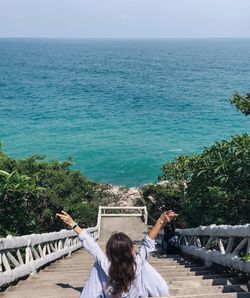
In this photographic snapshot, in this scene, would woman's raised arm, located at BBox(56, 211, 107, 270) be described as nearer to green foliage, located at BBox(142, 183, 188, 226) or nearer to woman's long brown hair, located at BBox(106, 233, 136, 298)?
woman's long brown hair, located at BBox(106, 233, 136, 298)

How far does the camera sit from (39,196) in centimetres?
1650

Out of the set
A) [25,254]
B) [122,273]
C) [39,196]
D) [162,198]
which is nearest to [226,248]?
[25,254]

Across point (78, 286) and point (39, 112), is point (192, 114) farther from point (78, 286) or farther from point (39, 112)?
point (78, 286)

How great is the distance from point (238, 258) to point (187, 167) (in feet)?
48.4

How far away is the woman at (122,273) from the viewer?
4293 millimetres

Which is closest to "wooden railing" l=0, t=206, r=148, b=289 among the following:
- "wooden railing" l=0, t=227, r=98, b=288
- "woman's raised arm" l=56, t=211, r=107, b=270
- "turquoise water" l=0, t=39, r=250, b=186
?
"wooden railing" l=0, t=227, r=98, b=288

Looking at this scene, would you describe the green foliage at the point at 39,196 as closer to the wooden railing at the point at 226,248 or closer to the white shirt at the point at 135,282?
the wooden railing at the point at 226,248

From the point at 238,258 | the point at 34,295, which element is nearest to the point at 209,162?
the point at 238,258

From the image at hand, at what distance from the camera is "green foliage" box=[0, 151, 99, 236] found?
11.4 m

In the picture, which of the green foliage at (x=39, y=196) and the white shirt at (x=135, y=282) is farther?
the green foliage at (x=39, y=196)

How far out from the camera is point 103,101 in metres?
83.9

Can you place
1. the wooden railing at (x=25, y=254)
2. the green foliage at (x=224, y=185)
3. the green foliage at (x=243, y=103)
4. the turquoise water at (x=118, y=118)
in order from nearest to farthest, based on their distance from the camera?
1. the wooden railing at (x=25, y=254)
2. the green foliage at (x=243, y=103)
3. the green foliage at (x=224, y=185)
4. the turquoise water at (x=118, y=118)

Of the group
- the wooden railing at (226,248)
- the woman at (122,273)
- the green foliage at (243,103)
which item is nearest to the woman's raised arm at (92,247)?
the woman at (122,273)

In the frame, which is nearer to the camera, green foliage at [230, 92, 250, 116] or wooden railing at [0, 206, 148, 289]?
wooden railing at [0, 206, 148, 289]
